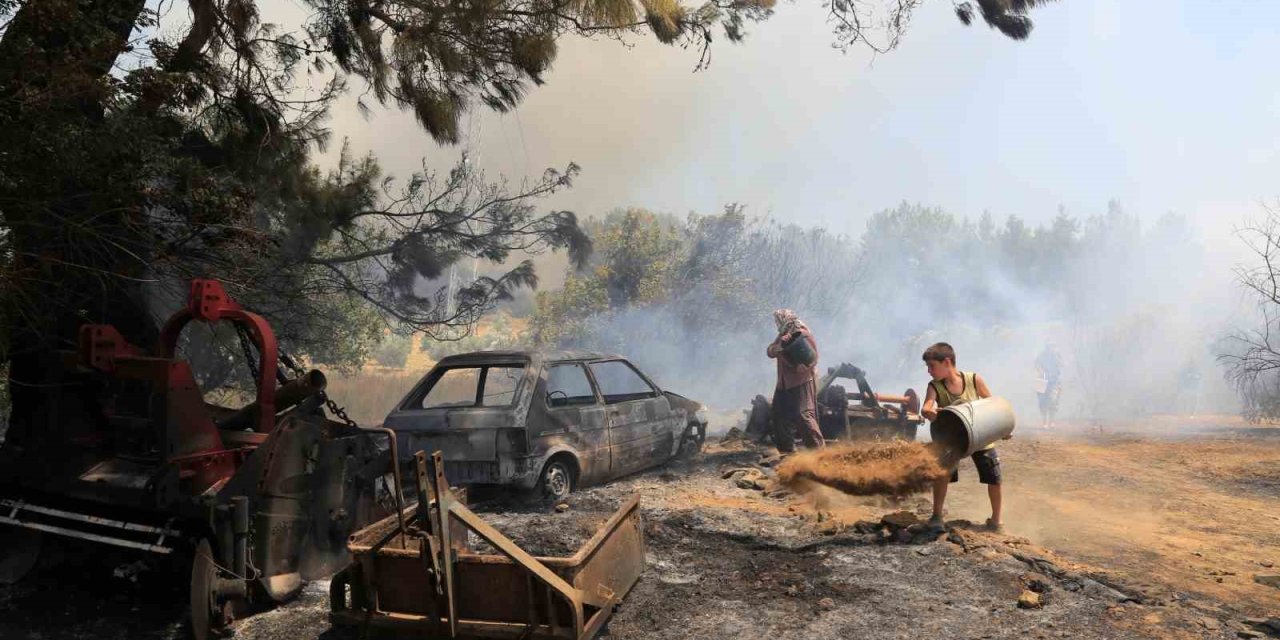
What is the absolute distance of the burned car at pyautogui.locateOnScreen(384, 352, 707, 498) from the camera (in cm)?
704

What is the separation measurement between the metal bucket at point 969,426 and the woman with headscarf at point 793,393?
3140 mm

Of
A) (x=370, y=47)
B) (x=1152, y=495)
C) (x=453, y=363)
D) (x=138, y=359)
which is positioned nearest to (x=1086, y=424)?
(x=1152, y=495)

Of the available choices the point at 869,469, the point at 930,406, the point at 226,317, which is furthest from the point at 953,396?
the point at 226,317

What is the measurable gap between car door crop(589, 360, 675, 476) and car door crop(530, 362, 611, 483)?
0.40 feet

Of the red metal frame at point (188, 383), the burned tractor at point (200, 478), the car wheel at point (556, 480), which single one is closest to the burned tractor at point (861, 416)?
the car wheel at point (556, 480)

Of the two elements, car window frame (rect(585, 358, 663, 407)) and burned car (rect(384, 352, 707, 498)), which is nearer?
burned car (rect(384, 352, 707, 498))

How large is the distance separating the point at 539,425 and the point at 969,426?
3.44 metres

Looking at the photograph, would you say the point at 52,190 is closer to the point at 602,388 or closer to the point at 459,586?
the point at 459,586

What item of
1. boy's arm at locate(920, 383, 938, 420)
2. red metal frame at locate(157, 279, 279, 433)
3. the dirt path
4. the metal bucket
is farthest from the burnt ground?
red metal frame at locate(157, 279, 279, 433)

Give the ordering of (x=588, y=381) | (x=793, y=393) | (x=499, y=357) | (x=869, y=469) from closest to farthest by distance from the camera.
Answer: (x=869, y=469), (x=499, y=357), (x=588, y=381), (x=793, y=393)

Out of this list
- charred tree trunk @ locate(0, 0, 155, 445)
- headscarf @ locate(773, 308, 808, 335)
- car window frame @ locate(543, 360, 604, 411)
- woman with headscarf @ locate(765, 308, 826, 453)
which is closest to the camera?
charred tree trunk @ locate(0, 0, 155, 445)

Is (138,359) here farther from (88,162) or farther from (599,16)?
(599,16)

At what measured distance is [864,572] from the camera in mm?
5383

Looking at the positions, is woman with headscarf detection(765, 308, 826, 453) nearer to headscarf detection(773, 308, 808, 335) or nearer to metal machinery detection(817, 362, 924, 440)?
headscarf detection(773, 308, 808, 335)
